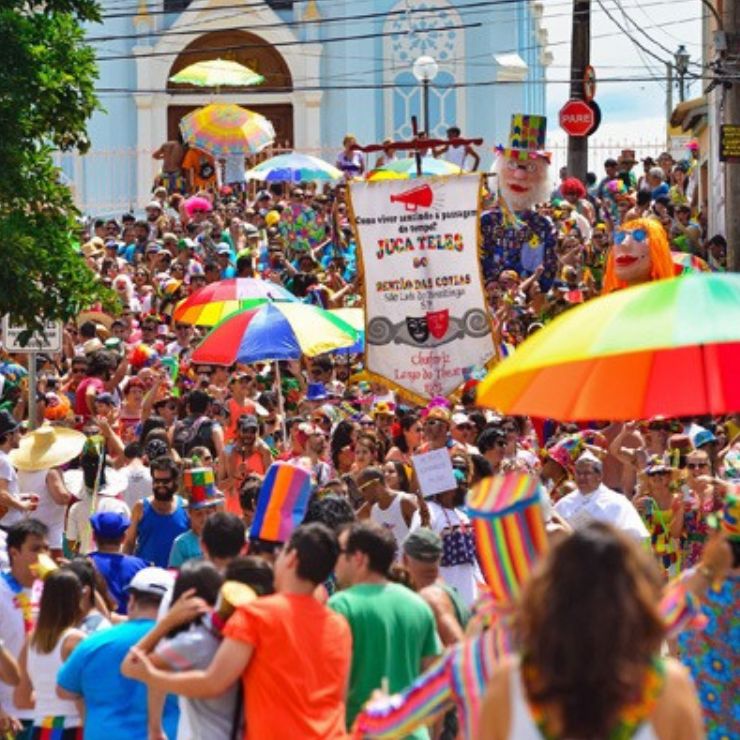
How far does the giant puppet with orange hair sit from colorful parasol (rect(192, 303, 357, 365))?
207 cm

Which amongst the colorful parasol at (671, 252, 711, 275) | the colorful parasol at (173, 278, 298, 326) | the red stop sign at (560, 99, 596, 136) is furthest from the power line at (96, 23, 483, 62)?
the colorful parasol at (671, 252, 711, 275)

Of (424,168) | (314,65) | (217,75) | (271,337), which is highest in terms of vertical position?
(314,65)

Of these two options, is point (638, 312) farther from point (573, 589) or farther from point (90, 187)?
point (90, 187)

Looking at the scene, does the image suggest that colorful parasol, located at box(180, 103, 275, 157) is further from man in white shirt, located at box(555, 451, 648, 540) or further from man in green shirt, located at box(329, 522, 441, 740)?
man in green shirt, located at box(329, 522, 441, 740)

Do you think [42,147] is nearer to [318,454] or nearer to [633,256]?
[318,454]

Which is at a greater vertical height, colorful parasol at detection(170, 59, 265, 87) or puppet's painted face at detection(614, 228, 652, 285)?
colorful parasol at detection(170, 59, 265, 87)

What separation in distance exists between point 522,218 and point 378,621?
14.4 meters

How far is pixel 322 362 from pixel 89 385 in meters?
2.52

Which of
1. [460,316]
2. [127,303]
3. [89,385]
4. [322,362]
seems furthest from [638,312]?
[127,303]

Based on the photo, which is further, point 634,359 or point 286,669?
point 634,359

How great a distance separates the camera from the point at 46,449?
45.1ft

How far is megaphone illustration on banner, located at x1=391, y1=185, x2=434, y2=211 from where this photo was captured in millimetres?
15461

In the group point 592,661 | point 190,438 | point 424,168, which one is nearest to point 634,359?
point 592,661

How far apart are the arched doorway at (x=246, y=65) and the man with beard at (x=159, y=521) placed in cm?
3206
